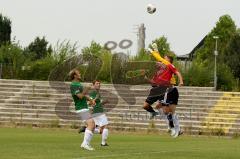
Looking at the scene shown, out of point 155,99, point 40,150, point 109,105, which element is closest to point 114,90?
point 109,105

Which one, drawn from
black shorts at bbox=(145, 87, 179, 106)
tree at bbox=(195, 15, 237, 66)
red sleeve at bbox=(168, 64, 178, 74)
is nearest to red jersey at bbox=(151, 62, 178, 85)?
red sleeve at bbox=(168, 64, 178, 74)

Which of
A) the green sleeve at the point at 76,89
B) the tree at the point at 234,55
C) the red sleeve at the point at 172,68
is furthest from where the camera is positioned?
the tree at the point at 234,55

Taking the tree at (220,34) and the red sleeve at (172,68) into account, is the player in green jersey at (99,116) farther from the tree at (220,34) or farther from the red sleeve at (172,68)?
the tree at (220,34)

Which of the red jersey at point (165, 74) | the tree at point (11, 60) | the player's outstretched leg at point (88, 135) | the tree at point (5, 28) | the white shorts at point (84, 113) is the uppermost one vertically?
the tree at point (5, 28)

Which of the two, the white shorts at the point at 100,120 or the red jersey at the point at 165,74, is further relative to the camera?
the white shorts at the point at 100,120

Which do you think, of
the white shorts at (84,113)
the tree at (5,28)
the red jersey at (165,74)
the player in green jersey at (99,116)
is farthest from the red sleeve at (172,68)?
the tree at (5,28)

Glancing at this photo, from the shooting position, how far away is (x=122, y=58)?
5056 cm

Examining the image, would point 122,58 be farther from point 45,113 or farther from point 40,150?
point 40,150

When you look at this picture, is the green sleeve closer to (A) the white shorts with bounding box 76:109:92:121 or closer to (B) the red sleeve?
(A) the white shorts with bounding box 76:109:92:121

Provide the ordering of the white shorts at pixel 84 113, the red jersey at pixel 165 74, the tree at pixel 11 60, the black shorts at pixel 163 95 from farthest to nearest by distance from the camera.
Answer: the tree at pixel 11 60 → the black shorts at pixel 163 95 → the red jersey at pixel 165 74 → the white shorts at pixel 84 113

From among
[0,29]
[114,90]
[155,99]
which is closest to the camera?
[155,99]

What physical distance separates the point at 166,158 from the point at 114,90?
28.4 metres

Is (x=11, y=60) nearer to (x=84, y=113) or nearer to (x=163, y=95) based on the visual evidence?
(x=163, y=95)

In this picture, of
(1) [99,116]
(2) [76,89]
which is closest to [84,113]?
(2) [76,89]
